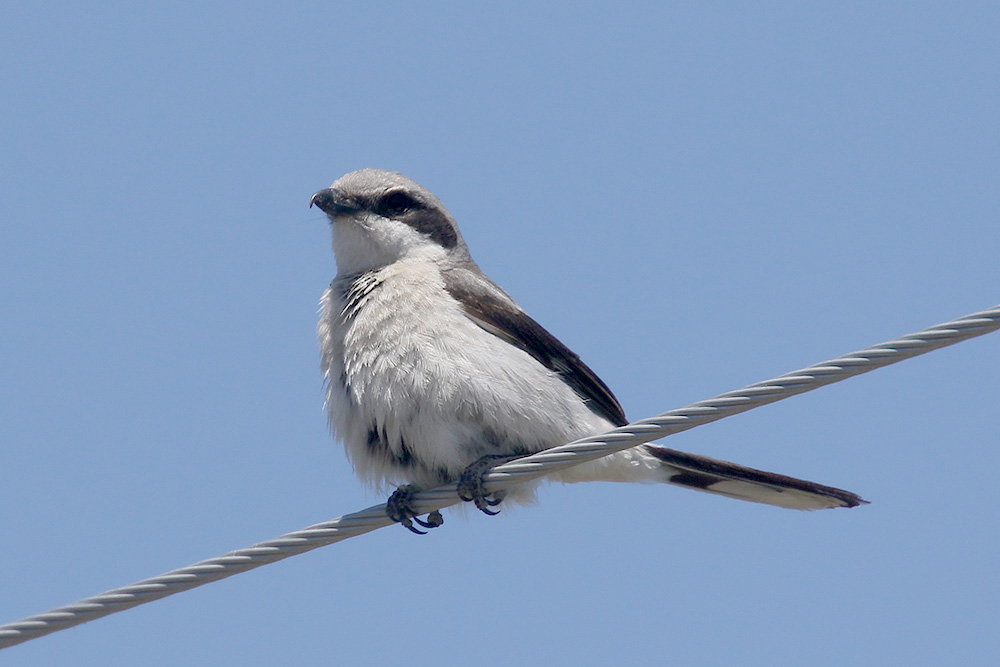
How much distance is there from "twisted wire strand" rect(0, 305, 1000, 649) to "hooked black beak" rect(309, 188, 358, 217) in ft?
7.22

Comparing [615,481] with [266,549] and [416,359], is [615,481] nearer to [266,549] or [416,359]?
[416,359]

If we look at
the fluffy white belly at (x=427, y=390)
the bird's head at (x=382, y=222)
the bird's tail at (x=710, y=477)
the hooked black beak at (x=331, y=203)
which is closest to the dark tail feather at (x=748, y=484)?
the bird's tail at (x=710, y=477)

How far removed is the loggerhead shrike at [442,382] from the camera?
597 centimetres

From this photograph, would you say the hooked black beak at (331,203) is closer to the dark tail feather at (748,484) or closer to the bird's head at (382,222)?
the bird's head at (382,222)

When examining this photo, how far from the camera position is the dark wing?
6.62 m

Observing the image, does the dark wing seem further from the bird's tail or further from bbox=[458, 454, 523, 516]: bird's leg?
bbox=[458, 454, 523, 516]: bird's leg

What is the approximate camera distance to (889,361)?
13.8ft

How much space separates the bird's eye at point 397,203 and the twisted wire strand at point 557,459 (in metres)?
2.28

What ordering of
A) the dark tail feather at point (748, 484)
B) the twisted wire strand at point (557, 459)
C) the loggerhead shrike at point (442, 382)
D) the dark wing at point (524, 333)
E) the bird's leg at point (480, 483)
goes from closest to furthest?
the twisted wire strand at point (557, 459) → the bird's leg at point (480, 483) → the loggerhead shrike at point (442, 382) → the dark tail feather at point (748, 484) → the dark wing at point (524, 333)

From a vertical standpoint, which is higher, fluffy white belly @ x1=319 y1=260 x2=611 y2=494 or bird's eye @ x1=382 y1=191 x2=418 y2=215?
bird's eye @ x1=382 y1=191 x2=418 y2=215

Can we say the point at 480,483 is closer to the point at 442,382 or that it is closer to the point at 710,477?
the point at 442,382

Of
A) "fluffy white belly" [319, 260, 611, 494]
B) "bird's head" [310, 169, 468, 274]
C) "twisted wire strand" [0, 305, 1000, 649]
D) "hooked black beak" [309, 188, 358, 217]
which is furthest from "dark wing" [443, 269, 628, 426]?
"twisted wire strand" [0, 305, 1000, 649]

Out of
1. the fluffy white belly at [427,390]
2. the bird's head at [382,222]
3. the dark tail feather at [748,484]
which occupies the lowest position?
the dark tail feather at [748,484]

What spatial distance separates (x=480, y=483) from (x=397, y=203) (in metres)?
2.37
